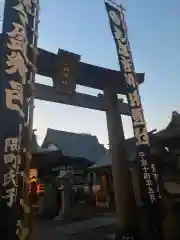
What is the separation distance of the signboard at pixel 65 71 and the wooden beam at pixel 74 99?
16 centimetres

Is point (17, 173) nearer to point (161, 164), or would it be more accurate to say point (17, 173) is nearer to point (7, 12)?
point (7, 12)

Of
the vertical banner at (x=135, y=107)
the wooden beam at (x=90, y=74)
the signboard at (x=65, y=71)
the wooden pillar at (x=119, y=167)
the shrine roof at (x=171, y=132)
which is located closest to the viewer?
the vertical banner at (x=135, y=107)

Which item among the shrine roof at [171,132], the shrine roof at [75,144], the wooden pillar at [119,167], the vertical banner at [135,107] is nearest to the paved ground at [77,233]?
the wooden pillar at [119,167]

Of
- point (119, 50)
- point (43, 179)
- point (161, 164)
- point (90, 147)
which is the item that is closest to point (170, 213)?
point (161, 164)

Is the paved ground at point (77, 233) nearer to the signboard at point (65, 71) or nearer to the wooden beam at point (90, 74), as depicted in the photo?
the signboard at point (65, 71)

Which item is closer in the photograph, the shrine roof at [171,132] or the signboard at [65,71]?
the signboard at [65,71]

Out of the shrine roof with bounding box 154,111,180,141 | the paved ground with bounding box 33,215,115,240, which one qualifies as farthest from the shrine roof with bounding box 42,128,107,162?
the paved ground with bounding box 33,215,115,240

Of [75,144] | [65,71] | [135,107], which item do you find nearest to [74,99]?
[65,71]

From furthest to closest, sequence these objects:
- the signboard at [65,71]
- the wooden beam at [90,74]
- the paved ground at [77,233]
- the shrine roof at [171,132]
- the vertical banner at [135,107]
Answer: the shrine roof at [171,132]
the paved ground at [77,233]
the signboard at [65,71]
the wooden beam at [90,74]
the vertical banner at [135,107]

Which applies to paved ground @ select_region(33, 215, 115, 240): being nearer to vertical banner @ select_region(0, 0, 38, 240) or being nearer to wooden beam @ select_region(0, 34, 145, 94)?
vertical banner @ select_region(0, 0, 38, 240)

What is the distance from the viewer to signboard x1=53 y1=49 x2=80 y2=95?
6379 millimetres

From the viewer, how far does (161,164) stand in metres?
8.60

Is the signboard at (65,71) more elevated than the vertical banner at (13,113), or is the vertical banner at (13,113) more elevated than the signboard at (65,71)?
the signboard at (65,71)

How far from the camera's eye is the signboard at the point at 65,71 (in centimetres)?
638
